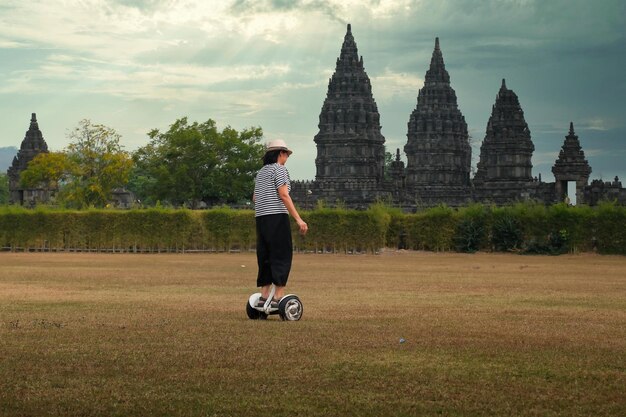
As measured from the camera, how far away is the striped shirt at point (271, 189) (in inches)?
568

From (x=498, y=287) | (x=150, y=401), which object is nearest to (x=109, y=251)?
(x=498, y=287)

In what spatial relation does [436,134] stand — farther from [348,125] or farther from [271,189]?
[271,189]

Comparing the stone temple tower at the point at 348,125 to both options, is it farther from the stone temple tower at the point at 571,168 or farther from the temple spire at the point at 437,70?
the stone temple tower at the point at 571,168

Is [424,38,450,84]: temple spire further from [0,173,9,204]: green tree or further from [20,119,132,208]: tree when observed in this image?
[0,173,9,204]: green tree

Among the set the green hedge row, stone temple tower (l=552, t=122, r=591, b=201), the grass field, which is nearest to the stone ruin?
stone temple tower (l=552, t=122, r=591, b=201)

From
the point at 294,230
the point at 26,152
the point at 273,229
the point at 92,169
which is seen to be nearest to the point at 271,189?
the point at 273,229

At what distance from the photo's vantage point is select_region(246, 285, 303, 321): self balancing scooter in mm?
14219

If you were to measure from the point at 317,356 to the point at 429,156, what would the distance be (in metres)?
101

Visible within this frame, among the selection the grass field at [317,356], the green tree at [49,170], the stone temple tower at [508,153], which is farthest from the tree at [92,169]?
the grass field at [317,356]

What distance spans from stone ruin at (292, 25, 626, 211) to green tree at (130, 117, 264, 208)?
6.07 meters

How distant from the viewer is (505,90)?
102m

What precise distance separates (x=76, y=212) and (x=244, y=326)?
137ft

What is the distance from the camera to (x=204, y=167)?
96.0 metres

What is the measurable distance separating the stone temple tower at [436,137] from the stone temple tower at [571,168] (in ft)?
47.7
